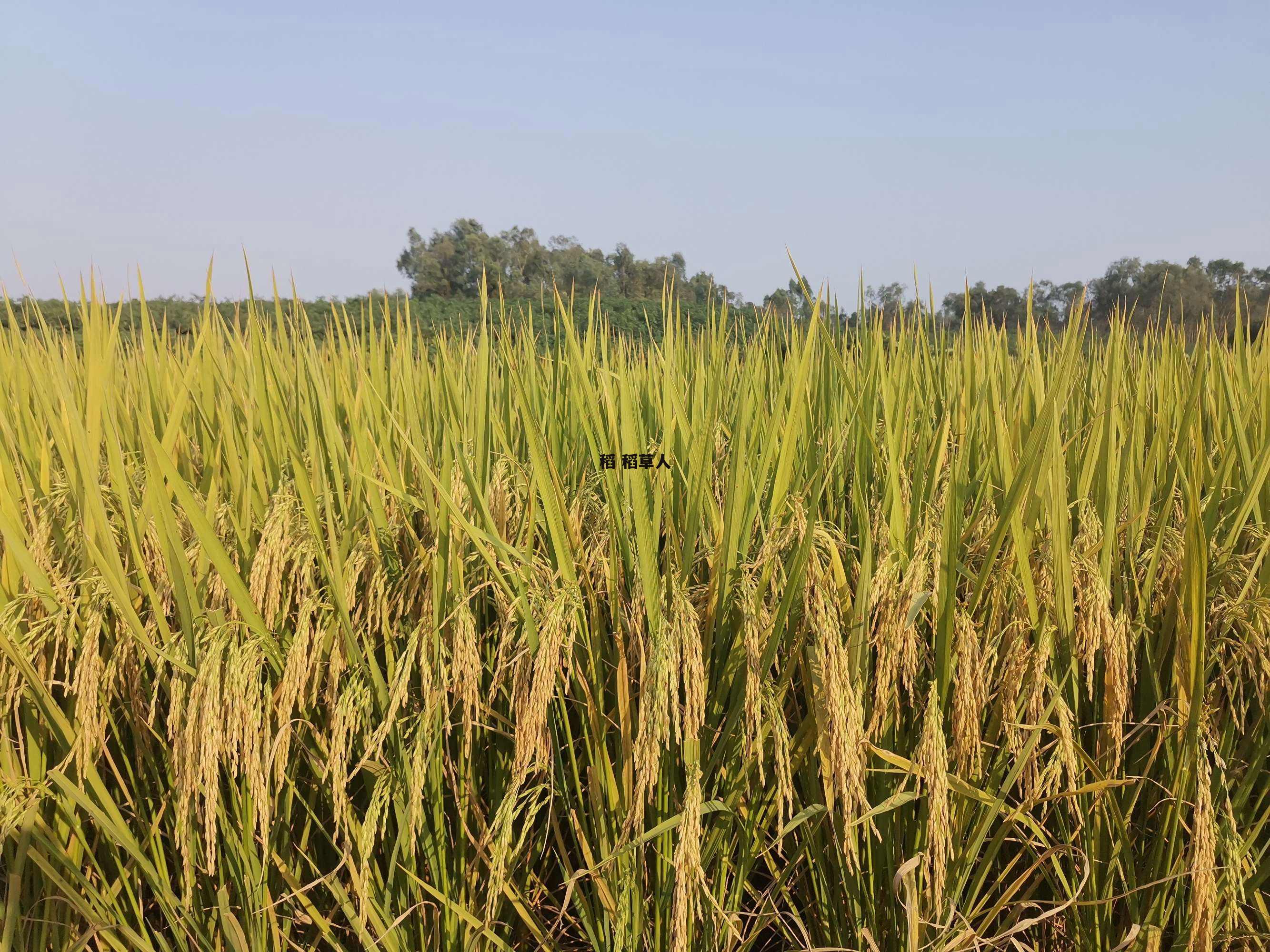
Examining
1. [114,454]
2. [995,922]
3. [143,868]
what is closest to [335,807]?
[143,868]

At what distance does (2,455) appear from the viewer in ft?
5.23

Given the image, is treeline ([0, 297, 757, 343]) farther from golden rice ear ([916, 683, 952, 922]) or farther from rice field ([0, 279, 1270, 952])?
golden rice ear ([916, 683, 952, 922])

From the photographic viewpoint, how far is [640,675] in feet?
4.63

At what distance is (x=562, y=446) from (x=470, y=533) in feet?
1.94

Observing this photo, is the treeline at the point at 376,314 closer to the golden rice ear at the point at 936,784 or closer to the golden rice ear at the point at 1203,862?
the golden rice ear at the point at 936,784

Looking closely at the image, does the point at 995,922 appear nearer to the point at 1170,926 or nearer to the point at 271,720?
the point at 1170,926

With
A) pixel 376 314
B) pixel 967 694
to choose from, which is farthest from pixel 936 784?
pixel 376 314

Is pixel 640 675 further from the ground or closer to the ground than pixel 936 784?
further from the ground

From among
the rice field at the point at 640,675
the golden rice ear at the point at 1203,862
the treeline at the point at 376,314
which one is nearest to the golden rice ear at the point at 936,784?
the rice field at the point at 640,675

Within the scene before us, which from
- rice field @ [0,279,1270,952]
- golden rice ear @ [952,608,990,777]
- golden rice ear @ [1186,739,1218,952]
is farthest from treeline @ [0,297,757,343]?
golden rice ear @ [1186,739,1218,952]

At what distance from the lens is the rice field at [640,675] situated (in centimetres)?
134

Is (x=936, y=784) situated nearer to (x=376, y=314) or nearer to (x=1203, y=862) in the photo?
(x=1203, y=862)

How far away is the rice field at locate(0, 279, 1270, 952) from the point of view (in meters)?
1.34

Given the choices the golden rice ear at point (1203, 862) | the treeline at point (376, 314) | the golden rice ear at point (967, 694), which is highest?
the treeline at point (376, 314)
